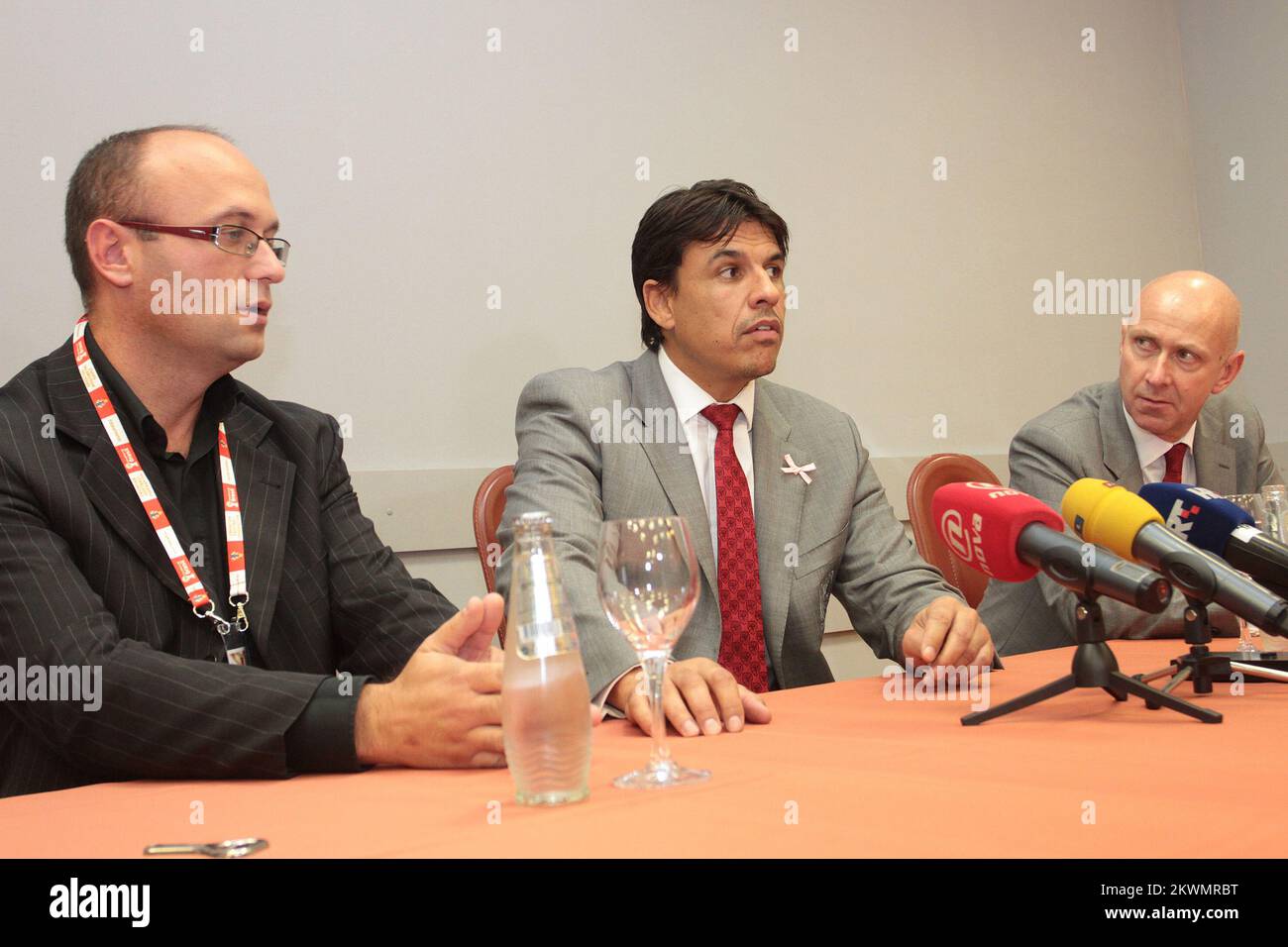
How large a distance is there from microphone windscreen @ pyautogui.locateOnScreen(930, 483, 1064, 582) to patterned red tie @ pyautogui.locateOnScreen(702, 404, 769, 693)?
0.81 metres

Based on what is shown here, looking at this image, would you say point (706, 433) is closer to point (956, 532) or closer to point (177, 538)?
point (956, 532)

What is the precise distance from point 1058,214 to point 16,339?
3.94 meters

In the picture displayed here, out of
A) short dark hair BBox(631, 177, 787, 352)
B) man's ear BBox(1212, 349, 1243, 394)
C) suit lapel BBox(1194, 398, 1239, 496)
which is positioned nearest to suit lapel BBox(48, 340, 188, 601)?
short dark hair BBox(631, 177, 787, 352)

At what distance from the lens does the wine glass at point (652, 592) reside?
1.12 metres

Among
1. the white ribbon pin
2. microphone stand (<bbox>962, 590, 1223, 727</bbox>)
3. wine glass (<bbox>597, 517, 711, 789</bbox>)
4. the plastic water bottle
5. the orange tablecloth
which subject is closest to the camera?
the orange tablecloth

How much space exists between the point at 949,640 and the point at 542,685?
976 mm

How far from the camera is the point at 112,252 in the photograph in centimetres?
190

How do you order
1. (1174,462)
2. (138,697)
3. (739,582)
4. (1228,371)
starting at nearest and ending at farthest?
(138,697) < (739,582) < (1174,462) < (1228,371)

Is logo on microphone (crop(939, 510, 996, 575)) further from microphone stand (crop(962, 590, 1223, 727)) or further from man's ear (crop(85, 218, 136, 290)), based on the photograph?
man's ear (crop(85, 218, 136, 290))

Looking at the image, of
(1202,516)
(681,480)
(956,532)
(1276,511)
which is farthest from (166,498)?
(1276,511)

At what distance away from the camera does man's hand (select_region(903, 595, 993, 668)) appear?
1.78 meters

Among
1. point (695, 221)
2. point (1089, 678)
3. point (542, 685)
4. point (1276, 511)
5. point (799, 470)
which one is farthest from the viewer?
point (695, 221)
